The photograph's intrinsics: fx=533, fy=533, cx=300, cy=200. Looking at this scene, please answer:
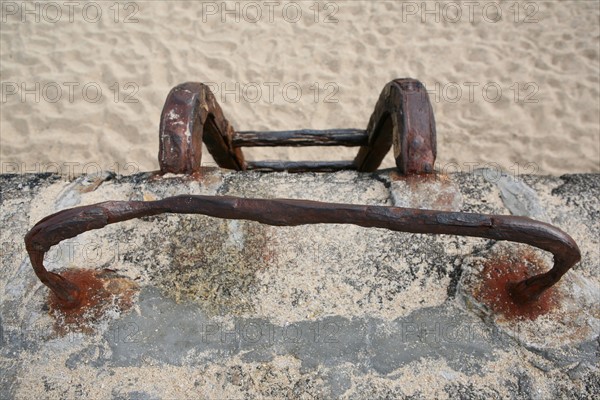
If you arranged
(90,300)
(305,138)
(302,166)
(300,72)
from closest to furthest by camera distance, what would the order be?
(90,300)
(305,138)
(302,166)
(300,72)

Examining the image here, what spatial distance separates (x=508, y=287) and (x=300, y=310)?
0.60 meters

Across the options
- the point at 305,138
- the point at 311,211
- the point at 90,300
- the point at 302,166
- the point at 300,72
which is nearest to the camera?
the point at 311,211

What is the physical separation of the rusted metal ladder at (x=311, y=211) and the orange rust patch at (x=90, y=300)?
0.07ft

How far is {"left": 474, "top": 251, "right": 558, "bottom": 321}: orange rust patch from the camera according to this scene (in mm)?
1493

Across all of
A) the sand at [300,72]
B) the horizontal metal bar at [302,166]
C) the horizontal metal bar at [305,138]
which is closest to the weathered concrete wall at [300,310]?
the horizontal metal bar at [305,138]

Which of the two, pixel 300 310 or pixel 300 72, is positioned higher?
pixel 300 72

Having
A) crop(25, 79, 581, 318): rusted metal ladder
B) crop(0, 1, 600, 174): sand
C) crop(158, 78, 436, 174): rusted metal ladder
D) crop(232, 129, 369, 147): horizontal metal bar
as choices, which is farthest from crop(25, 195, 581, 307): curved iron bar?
crop(0, 1, 600, 174): sand

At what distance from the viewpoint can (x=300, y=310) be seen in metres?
1.52

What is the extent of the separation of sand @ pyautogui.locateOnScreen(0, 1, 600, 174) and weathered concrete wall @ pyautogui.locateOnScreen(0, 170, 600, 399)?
2.89 m

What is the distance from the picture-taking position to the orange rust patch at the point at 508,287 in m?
1.49

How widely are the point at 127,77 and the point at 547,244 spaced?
Answer: 4.59 m

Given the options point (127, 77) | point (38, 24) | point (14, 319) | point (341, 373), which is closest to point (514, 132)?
point (127, 77)

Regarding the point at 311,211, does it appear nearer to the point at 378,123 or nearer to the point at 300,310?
the point at 300,310

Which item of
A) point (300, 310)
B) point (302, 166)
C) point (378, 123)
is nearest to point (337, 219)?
point (300, 310)
